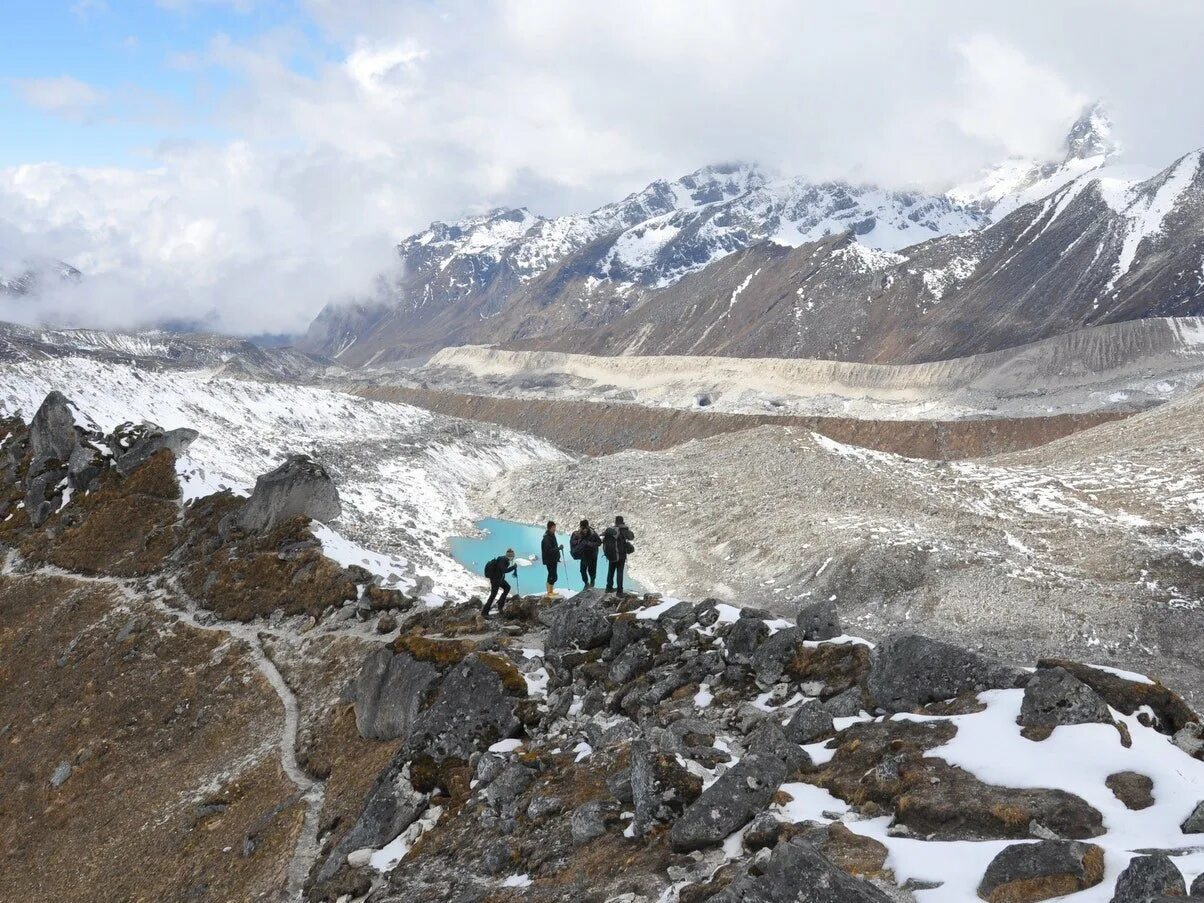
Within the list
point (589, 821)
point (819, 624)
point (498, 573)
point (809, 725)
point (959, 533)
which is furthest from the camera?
point (959, 533)

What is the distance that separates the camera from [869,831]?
9352 mm

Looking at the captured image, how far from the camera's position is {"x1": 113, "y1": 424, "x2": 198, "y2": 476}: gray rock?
1636 inches

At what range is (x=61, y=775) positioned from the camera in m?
23.4

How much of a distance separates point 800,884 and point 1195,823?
441 centimetres

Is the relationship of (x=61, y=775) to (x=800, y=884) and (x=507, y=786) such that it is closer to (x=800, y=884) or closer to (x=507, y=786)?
(x=507, y=786)

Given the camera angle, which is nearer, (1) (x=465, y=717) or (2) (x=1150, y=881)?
(2) (x=1150, y=881)

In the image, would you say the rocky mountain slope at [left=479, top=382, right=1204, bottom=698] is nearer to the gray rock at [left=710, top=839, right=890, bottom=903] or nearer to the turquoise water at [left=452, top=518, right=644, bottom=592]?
the turquoise water at [left=452, top=518, right=644, bottom=592]

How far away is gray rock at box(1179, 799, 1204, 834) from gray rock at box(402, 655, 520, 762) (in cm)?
1136

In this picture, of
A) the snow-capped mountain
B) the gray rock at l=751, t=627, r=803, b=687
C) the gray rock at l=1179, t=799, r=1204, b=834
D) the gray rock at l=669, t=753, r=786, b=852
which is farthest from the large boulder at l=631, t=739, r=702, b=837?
the snow-capped mountain

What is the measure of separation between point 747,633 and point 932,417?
119 metres

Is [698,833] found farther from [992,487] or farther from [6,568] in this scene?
[992,487]

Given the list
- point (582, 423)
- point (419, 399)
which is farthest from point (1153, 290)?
point (419, 399)

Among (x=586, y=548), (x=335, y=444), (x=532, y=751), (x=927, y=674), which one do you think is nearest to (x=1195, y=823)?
(x=927, y=674)

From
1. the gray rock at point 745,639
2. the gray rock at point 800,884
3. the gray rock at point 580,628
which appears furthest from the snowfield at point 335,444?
the gray rock at point 800,884
